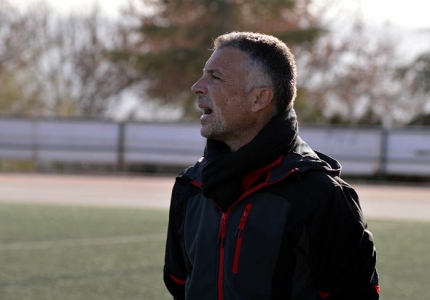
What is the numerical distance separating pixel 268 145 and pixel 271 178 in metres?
0.10

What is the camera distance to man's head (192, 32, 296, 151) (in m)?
2.78

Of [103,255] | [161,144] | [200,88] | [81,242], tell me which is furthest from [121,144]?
[200,88]

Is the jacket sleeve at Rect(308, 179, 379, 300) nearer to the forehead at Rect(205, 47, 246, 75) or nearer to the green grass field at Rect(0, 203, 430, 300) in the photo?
the forehead at Rect(205, 47, 246, 75)

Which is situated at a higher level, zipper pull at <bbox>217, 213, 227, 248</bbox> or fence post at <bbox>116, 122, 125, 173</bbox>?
zipper pull at <bbox>217, 213, 227, 248</bbox>

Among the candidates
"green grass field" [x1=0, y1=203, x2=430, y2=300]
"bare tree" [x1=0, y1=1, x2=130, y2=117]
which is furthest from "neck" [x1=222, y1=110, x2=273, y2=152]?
"bare tree" [x1=0, y1=1, x2=130, y2=117]

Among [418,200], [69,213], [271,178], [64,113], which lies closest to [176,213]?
[271,178]

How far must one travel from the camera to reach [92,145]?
28.4 metres

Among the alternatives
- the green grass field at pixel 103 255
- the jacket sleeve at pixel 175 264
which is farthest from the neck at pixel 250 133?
the green grass field at pixel 103 255

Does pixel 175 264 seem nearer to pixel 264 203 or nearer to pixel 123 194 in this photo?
pixel 264 203

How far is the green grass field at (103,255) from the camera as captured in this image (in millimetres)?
7469

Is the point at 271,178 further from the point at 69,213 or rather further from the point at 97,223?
the point at 69,213

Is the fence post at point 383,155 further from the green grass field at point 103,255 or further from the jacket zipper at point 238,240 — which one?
the jacket zipper at point 238,240

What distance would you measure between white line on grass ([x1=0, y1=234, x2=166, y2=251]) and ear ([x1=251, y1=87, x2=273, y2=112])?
24.0ft

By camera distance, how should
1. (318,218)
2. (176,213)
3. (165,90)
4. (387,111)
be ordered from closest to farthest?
(318,218)
(176,213)
(165,90)
(387,111)
